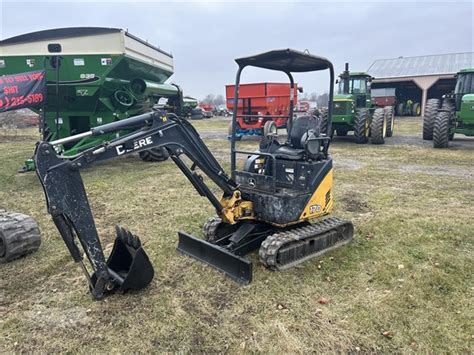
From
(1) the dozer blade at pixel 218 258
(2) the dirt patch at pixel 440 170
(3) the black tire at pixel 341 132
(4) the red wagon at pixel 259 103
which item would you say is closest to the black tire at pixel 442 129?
(2) the dirt patch at pixel 440 170

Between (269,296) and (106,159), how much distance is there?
6.97ft

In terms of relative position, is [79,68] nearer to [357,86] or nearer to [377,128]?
[377,128]

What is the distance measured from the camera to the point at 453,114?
561 inches

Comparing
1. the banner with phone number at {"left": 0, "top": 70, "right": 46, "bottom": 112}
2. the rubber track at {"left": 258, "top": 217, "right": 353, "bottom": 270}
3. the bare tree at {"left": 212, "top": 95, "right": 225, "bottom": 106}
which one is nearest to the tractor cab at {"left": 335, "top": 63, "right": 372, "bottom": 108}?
the banner with phone number at {"left": 0, "top": 70, "right": 46, "bottom": 112}

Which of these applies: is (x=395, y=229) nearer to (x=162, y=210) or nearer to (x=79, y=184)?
(x=162, y=210)

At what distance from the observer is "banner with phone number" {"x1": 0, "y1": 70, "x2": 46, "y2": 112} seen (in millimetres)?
8922

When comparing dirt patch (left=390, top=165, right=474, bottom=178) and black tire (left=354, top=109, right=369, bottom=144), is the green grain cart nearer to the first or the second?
dirt patch (left=390, top=165, right=474, bottom=178)

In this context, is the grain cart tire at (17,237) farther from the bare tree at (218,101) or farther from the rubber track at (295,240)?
the bare tree at (218,101)

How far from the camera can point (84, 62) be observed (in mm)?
9578

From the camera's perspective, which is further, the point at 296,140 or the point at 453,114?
the point at 453,114

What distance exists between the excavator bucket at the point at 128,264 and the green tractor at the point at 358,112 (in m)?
12.7

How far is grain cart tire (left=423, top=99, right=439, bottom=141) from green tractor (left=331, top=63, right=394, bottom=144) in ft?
5.25

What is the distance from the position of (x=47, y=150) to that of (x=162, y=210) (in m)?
3.54

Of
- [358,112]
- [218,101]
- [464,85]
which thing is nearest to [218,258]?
[358,112]
